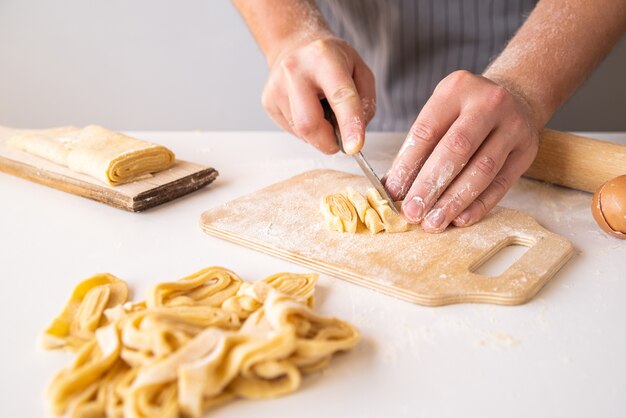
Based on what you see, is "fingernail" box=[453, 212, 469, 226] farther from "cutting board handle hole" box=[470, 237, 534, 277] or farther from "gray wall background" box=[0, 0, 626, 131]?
"gray wall background" box=[0, 0, 626, 131]

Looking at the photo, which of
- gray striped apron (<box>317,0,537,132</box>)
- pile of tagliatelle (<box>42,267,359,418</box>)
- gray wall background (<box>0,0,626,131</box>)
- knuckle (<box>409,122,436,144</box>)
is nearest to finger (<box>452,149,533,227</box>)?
knuckle (<box>409,122,436,144</box>)

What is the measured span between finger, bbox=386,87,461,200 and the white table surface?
425 millimetres

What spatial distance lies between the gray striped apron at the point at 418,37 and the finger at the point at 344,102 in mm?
961

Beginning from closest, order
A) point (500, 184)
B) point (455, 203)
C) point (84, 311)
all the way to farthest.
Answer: point (84, 311), point (455, 203), point (500, 184)

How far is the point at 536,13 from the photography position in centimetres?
222

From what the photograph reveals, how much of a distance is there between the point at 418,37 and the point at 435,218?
134cm

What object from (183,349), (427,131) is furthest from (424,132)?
(183,349)

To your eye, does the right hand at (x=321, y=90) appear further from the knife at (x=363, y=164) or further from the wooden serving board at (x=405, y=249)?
the wooden serving board at (x=405, y=249)

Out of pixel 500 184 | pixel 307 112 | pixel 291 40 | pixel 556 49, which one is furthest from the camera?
pixel 291 40

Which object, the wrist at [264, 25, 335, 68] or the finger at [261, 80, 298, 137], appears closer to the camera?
the finger at [261, 80, 298, 137]

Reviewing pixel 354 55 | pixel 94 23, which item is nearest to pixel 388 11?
pixel 354 55

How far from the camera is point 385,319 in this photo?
4.65ft

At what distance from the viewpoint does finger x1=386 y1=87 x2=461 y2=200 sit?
1.82m

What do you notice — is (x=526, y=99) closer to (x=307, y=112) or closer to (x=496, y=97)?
(x=496, y=97)
